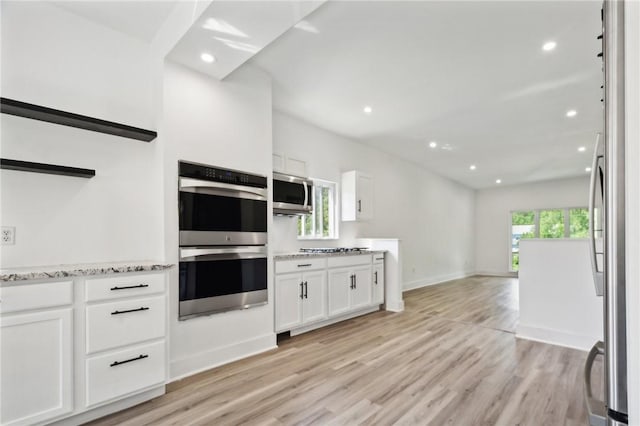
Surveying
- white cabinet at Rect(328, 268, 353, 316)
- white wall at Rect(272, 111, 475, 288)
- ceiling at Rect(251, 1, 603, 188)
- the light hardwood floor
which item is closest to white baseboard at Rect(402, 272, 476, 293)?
white wall at Rect(272, 111, 475, 288)

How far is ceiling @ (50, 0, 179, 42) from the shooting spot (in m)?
2.24

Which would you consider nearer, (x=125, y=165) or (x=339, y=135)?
(x=125, y=165)

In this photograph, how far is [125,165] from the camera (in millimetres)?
2531

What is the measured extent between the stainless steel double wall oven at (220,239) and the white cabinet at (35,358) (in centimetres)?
81

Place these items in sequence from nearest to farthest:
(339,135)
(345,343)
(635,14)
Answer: (635,14) < (345,343) < (339,135)

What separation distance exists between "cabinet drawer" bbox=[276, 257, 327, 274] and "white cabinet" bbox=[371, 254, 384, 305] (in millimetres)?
1082

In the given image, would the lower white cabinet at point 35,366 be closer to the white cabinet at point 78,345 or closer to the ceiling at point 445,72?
the white cabinet at point 78,345

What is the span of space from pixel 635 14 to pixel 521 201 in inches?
376

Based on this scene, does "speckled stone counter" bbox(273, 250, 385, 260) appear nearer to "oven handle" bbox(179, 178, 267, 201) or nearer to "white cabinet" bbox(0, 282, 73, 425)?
"oven handle" bbox(179, 178, 267, 201)

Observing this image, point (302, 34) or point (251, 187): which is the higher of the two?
point (302, 34)

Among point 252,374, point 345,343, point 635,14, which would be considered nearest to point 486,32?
point 635,14

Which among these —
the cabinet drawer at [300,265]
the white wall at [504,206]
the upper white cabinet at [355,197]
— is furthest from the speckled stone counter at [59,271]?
the white wall at [504,206]

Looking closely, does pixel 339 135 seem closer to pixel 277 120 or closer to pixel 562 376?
pixel 277 120

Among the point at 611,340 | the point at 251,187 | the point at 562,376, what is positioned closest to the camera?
the point at 611,340
